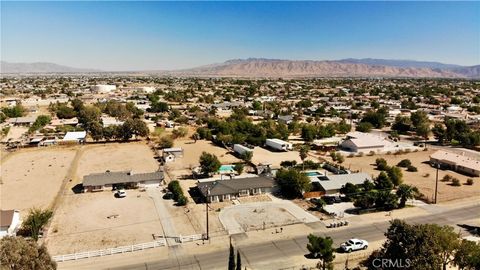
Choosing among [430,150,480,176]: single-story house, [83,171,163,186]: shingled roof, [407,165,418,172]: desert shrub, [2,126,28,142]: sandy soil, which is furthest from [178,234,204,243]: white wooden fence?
[2,126,28,142]: sandy soil

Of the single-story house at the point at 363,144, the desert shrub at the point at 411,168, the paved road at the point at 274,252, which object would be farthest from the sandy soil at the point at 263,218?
the single-story house at the point at 363,144

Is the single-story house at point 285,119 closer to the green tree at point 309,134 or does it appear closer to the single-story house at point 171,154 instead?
the green tree at point 309,134

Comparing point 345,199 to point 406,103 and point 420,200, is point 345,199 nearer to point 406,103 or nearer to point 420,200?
point 420,200

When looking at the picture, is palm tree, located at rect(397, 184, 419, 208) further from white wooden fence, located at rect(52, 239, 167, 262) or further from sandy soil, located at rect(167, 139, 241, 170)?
sandy soil, located at rect(167, 139, 241, 170)

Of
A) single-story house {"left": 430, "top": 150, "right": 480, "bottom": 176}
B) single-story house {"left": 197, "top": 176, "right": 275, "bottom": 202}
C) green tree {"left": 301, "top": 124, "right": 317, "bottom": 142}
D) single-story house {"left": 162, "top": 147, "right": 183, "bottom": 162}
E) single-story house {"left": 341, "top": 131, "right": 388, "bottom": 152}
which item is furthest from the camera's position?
green tree {"left": 301, "top": 124, "right": 317, "bottom": 142}

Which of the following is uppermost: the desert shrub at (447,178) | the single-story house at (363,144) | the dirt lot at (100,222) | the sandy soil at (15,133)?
the single-story house at (363,144)

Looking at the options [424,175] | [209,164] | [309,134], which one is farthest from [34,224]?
[309,134]

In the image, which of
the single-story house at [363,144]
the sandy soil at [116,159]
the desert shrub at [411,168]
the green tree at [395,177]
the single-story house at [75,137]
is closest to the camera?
the green tree at [395,177]
